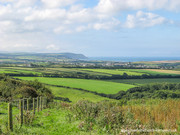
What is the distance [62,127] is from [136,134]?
16.1 ft

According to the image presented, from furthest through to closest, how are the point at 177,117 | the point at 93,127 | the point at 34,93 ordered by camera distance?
the point at 34,93
the point at 93,127
the point at 177,117

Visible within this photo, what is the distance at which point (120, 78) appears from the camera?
298 ft

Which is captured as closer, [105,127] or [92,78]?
[105,127]

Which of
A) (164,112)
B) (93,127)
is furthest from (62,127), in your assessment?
(164,112)

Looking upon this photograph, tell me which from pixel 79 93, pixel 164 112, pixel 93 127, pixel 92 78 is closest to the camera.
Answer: pixel 164 112

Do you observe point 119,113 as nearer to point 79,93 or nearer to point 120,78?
point 79,93

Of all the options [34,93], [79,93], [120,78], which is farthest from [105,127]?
[120,78]

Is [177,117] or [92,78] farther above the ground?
[177,117]

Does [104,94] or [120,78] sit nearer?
[104,94]

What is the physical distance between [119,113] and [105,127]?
40.8 inches

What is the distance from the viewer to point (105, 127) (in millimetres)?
8977

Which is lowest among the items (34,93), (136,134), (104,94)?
(104,94)

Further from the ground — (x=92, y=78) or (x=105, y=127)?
(x=105, y=127)

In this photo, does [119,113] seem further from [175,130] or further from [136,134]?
[175,130]
